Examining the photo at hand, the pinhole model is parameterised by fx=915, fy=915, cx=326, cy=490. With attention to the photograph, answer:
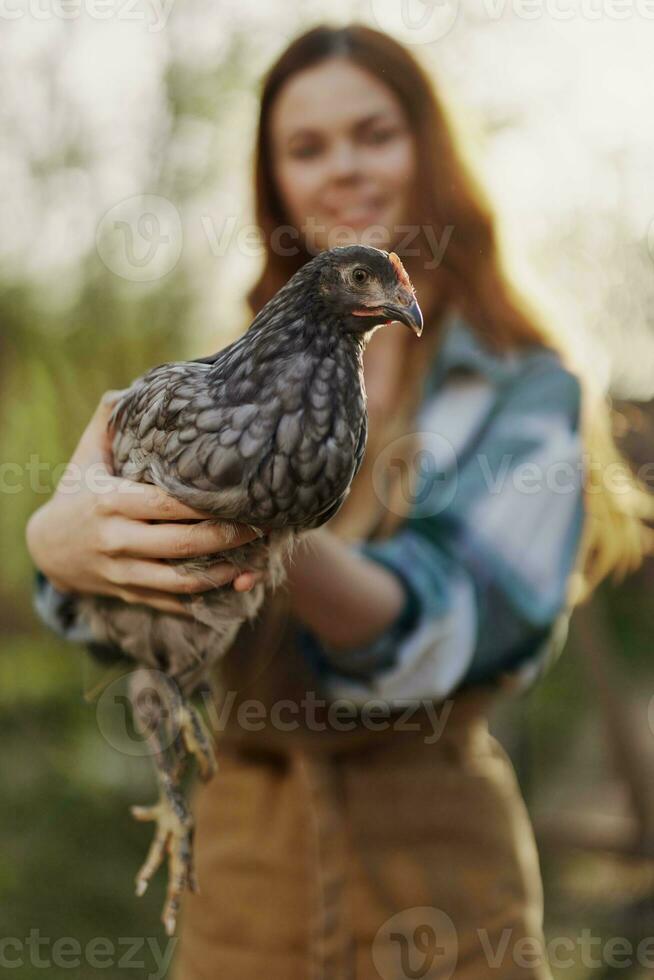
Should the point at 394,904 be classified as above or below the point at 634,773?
above

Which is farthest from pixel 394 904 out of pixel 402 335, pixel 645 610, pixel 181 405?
pixel 645 610

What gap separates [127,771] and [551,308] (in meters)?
1.93

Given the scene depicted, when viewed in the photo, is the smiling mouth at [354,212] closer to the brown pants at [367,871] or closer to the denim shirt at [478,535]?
the denim shirt at [478,535]

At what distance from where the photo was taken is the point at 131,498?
0.64 meters

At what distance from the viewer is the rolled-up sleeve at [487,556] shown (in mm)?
1254

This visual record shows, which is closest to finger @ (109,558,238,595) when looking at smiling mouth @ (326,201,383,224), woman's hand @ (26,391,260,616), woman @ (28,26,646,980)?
woman's hand @ (26,391,260,616)

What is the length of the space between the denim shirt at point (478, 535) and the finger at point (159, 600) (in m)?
0.59

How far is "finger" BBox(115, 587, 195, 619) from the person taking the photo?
→ 25.8 inches

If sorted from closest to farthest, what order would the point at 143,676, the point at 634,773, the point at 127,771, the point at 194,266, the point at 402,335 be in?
the point at 143,676 → the point at 402,335 → the point at 194,266 → the point at 634,773 → the point at 127,771

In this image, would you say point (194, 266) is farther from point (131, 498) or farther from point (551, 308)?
point (131, 498)

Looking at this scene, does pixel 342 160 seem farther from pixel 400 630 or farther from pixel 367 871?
pixel 367 871

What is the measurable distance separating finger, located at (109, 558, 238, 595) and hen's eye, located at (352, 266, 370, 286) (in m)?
0.21

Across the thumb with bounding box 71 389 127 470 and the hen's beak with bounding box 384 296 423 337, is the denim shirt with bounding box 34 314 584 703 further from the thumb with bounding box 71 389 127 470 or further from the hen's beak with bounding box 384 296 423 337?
the hen's beak with bounding box 384 296 423 337

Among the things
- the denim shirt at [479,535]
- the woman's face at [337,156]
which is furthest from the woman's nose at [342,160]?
the denim shirt at [479,535]
